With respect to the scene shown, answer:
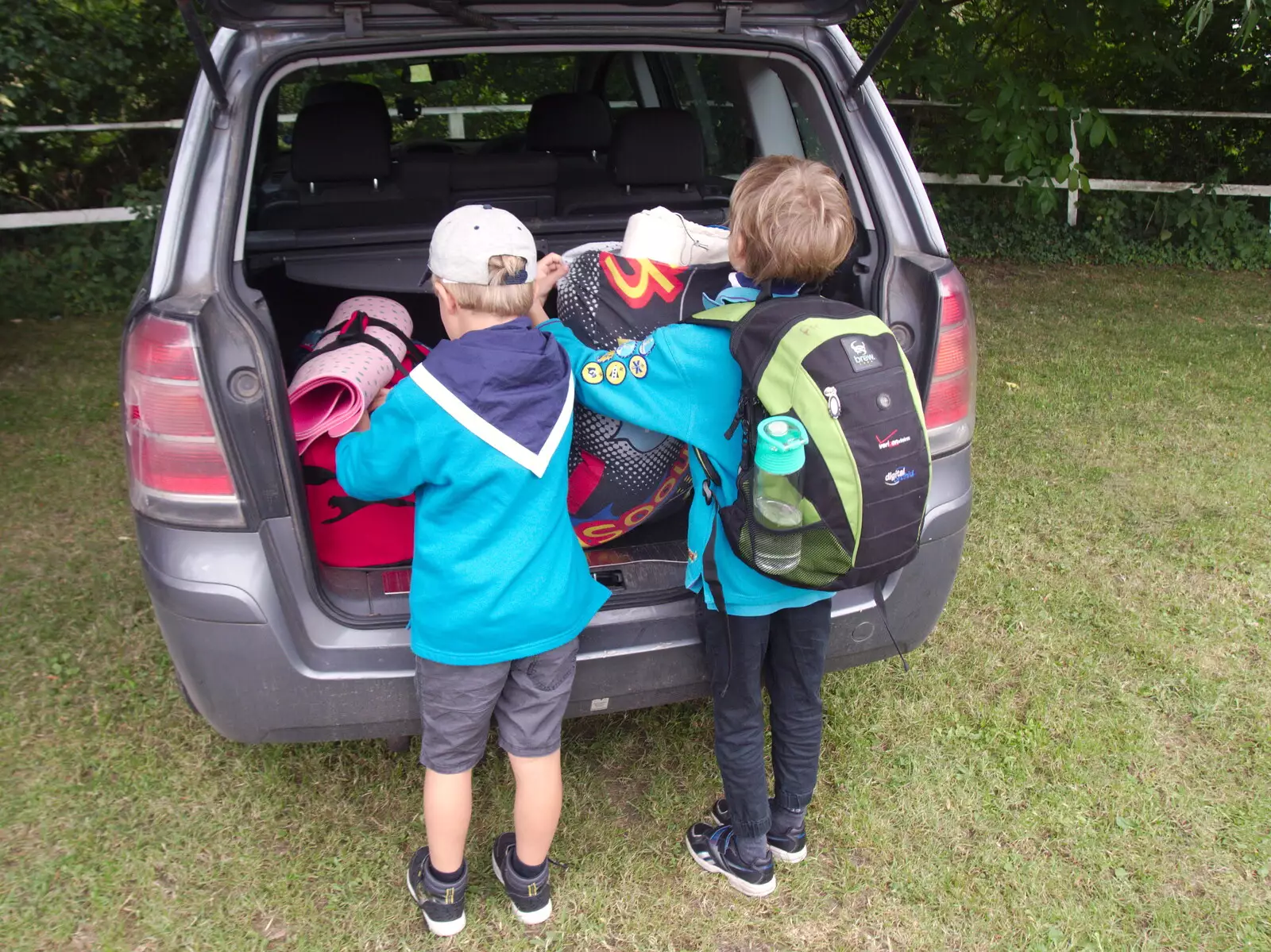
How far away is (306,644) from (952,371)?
149 centimetres

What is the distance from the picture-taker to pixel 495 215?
2014 mm

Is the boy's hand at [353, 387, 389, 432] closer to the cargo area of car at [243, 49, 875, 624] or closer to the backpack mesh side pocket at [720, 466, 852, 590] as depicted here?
the cargo area of car at [243, 49, 875, 624]

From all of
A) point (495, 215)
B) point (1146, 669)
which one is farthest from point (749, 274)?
point (1146, 669)

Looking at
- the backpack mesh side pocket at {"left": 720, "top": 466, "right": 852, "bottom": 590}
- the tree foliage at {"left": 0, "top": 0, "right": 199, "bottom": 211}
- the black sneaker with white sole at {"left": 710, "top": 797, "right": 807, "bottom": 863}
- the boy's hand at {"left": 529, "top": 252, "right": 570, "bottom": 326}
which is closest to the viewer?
the backpack mesh side pocket at {"left": 720, "top": 466, "right": 852, "bottom": 590}

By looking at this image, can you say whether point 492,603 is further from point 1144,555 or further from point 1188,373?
point 1188,373

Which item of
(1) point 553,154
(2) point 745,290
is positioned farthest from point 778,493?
(1) point 553,154

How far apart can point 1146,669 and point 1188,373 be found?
132 inches

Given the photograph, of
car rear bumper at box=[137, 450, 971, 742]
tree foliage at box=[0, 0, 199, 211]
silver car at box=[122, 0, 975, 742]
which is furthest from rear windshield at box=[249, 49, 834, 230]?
tree foliage at box=[0, 0, 199, 211]

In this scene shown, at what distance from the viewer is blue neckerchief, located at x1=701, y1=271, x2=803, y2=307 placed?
2092 millimetres

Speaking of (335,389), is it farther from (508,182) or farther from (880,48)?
(508,182)

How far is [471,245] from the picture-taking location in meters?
1.97

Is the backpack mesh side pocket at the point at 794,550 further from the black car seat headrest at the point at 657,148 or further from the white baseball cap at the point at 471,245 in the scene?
the black car seat headrest at the point at 657,148

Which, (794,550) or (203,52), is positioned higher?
(203,52)

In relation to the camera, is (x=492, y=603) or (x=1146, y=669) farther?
(x=1146, y=669)
